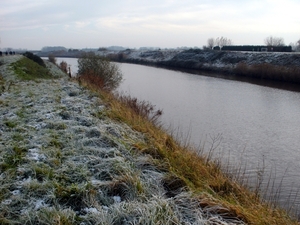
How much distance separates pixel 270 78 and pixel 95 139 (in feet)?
94.7

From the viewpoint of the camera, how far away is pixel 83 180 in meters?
4.16

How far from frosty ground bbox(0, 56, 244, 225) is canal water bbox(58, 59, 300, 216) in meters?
3.20

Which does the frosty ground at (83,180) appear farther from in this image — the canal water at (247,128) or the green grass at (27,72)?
the green grass at (27,72)

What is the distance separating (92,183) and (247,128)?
10273mm

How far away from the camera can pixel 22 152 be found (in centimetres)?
500

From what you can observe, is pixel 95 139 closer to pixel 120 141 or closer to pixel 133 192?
pixel 120 141

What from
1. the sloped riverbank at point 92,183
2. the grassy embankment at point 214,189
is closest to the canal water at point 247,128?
the grassy embankment at point 214,189

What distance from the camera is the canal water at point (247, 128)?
8.02 meters

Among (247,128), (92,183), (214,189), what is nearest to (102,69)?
(247,128)

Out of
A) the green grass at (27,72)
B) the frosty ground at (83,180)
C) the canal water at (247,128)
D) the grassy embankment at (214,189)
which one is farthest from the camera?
the green grass at (27,72)

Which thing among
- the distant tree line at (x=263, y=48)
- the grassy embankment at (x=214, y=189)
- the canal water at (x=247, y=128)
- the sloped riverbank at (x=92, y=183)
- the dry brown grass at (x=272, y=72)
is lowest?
the canal water at (x=247, y=128)

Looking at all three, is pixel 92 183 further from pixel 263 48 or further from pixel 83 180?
pixel 263 48

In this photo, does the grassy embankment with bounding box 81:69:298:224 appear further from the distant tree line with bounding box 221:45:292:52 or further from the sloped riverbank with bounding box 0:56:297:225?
the distant tree line with bounding box 221:45:292:52

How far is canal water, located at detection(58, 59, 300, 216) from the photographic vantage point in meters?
8.02
